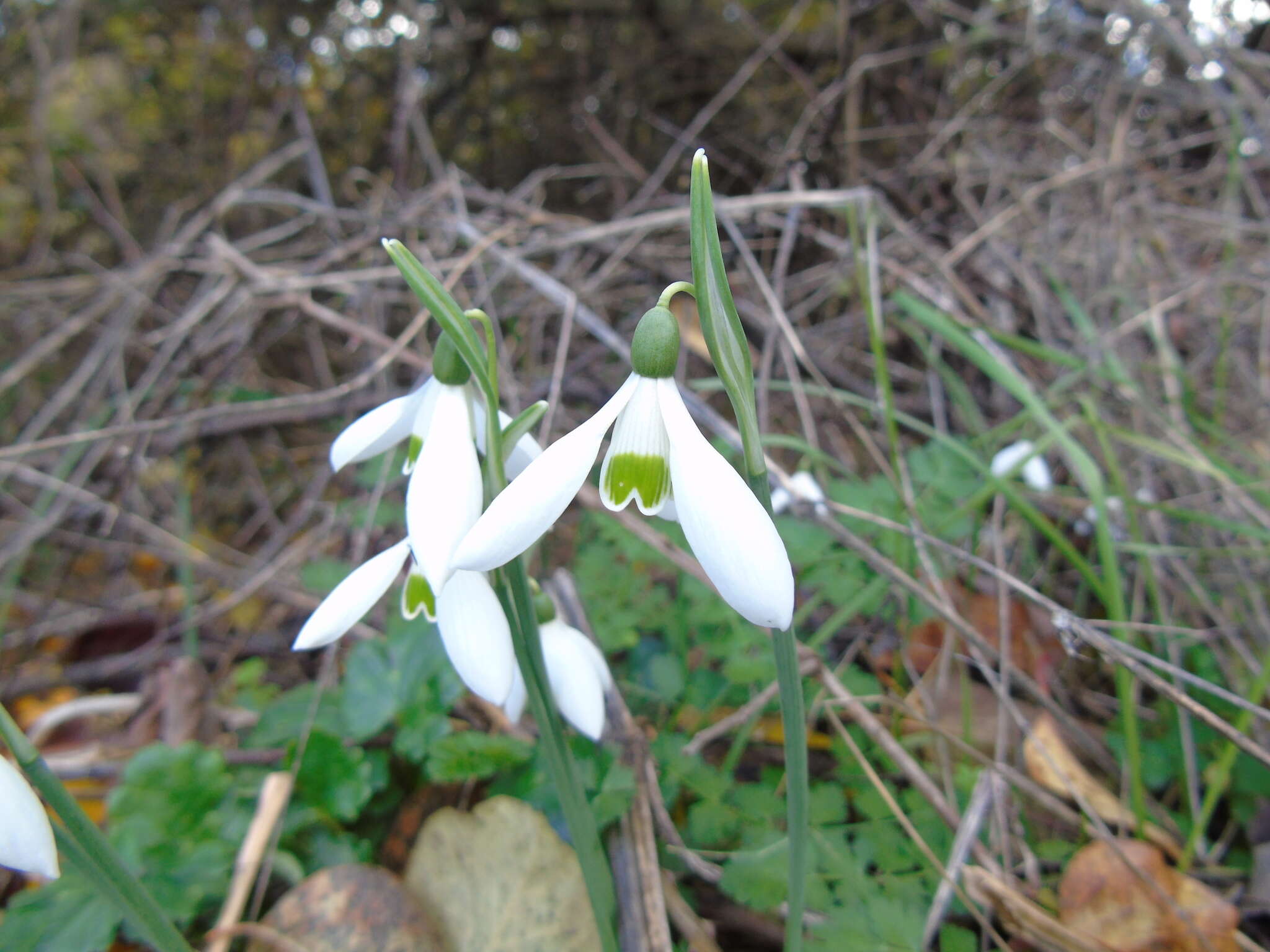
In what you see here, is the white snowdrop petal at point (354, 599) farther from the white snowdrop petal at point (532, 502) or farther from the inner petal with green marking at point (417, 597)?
the white snowdrop petal at point (532, 502)

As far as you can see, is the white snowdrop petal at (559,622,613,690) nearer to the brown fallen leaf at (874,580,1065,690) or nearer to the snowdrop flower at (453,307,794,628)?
the snowdrop flower at (453,307,794,628)

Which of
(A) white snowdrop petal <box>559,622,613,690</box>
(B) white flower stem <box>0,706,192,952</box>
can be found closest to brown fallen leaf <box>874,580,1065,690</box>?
(A) white snowdrop petal <box>559,622,613,690</box>

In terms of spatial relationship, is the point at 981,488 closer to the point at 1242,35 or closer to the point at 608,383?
the point at 608,383

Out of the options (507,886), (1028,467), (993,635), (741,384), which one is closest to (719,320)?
(741,384)

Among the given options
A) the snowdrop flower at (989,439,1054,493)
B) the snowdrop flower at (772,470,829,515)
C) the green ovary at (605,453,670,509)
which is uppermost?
the green ovary at (605,453,670,509)

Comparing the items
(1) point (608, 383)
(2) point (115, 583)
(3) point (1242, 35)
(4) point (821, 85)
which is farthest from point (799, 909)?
(3) point (1242, 35)

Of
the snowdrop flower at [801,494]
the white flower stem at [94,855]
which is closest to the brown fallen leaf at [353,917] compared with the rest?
the white flower stem at [94,855]

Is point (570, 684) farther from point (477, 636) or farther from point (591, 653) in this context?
point (477, 636)
